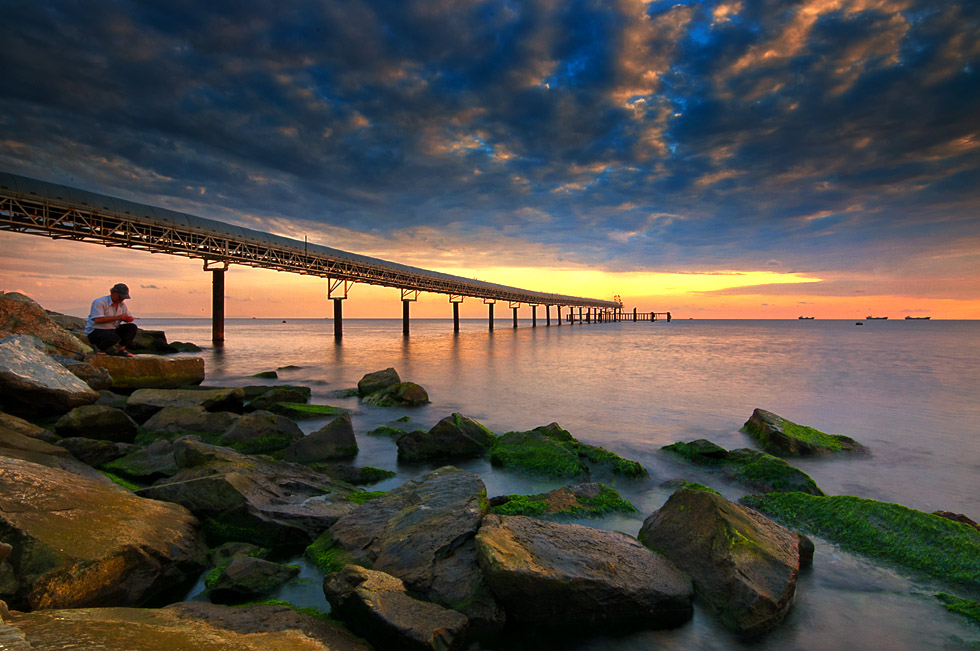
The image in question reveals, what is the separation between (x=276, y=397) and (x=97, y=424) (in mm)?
4427

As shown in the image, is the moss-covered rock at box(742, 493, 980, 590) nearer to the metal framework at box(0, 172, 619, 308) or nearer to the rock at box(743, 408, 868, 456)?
the rock at box(743, 408, 868, 456)

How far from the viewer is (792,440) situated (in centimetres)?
853

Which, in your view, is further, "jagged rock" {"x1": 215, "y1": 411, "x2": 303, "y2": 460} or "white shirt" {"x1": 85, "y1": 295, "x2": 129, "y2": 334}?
"white shirt" {"x1": 85, "y1": 295, "x2": 129, "y2": 334}

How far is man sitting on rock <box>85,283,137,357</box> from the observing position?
11019 millimetres

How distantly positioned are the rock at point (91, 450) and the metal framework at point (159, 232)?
20.5 meters

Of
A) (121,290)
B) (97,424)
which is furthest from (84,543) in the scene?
(121,290)

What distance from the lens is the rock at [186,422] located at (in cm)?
792

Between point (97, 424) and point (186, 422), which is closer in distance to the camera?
point (97, 424)

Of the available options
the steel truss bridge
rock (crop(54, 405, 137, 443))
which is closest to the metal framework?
the steel truss bridge

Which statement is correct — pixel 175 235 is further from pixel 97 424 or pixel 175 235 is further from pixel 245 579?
pixel 245 579

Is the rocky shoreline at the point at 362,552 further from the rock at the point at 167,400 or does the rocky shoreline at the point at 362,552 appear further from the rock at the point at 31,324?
the rock at the point at 31,324

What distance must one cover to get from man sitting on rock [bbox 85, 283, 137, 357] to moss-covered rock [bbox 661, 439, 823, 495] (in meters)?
13.2

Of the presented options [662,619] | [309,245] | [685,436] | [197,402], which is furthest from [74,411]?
[309,245]

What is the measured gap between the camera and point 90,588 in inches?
120
